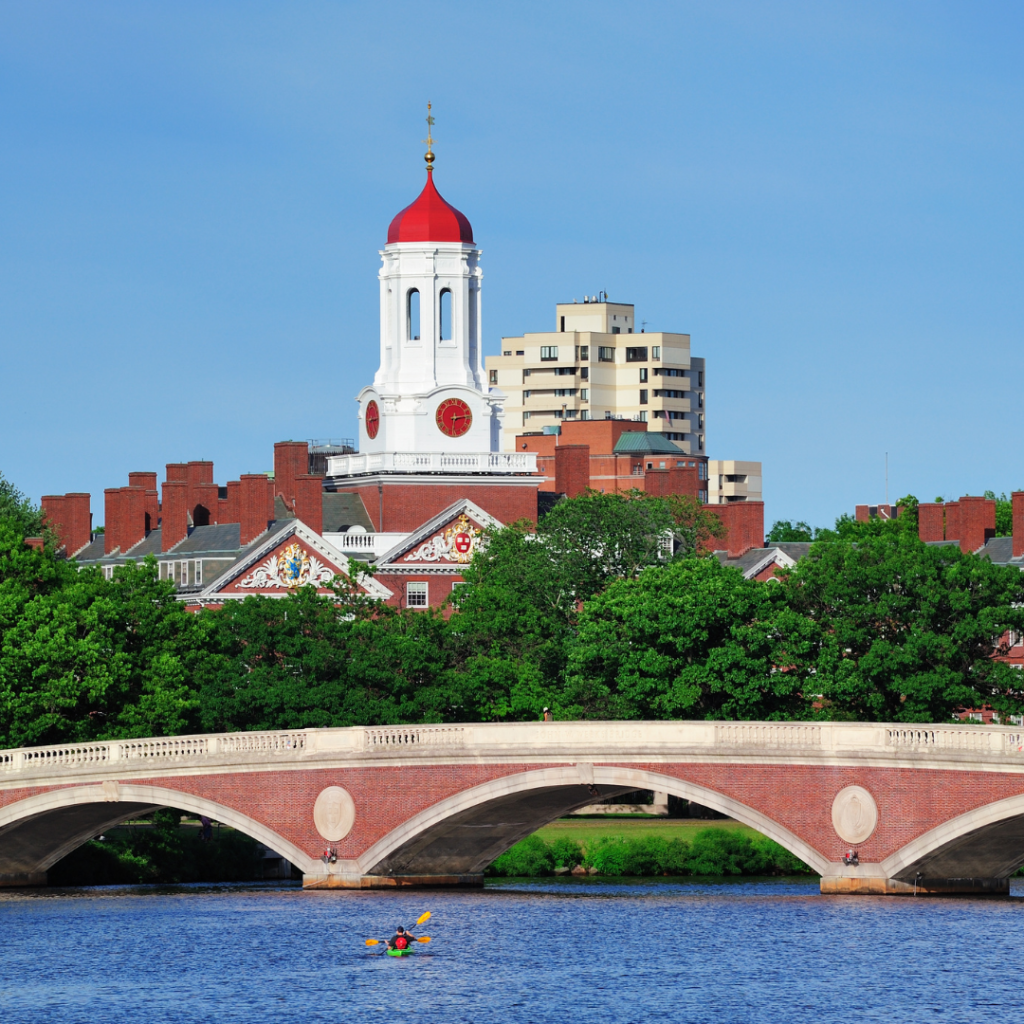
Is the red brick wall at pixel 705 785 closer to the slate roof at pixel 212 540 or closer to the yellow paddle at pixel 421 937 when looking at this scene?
the yellow paddle at pixel 421 937

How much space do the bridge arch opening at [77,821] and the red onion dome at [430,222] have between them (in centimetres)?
4436

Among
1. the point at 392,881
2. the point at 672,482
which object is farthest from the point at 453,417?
the point at 392,881

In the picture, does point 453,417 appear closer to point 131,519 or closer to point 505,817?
point 131,519

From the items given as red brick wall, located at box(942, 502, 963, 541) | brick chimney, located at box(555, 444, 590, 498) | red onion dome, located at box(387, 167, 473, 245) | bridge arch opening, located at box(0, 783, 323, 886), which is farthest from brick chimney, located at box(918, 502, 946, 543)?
bridge arch opening, located at box(0, 783, 323, 886)

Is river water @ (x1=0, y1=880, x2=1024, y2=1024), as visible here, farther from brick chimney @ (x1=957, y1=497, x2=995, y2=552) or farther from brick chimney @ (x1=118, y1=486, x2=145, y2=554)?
brick chimney @ (x1=118, y1=486, x2=145, y2=554)

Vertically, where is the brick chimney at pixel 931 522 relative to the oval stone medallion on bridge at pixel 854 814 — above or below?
above

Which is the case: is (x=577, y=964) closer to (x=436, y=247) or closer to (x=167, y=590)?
(x=167, y=590)

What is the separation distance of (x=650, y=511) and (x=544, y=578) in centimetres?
681

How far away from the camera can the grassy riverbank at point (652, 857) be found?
287 ft

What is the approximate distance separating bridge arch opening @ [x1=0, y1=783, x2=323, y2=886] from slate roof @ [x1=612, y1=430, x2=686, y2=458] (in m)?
88.7

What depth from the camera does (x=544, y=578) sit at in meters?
106

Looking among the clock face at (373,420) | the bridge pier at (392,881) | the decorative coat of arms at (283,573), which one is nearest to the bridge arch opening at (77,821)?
the bridge pier at (392,881)

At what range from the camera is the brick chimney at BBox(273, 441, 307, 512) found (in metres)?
121

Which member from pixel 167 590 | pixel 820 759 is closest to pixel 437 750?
pixel 820 759
